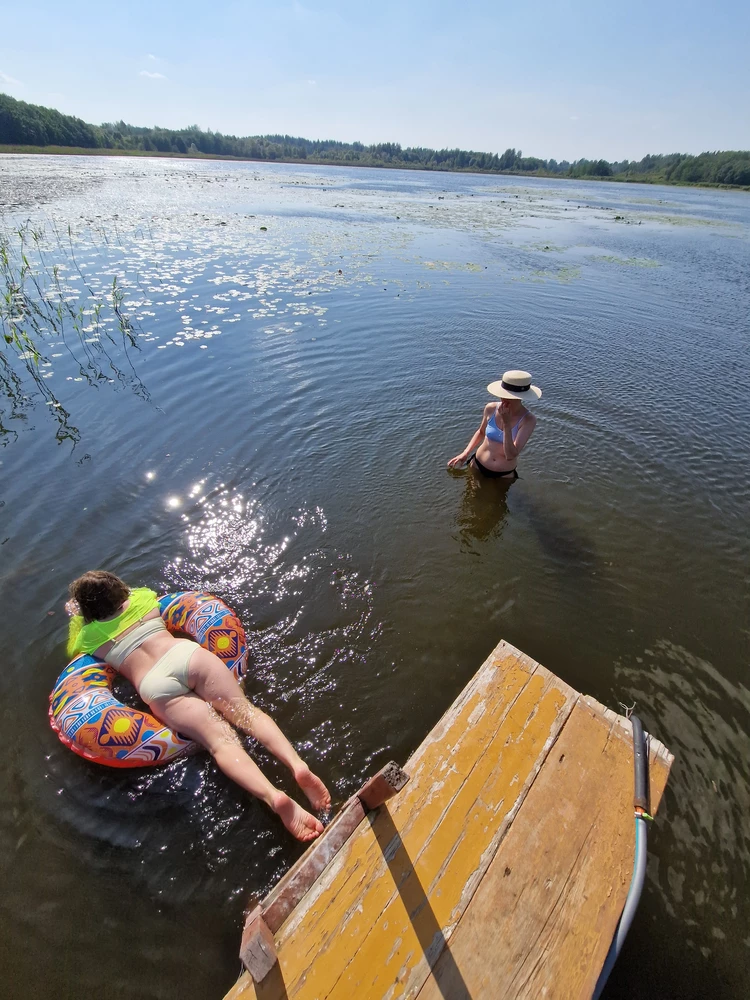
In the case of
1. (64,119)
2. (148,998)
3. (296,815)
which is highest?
(64,119)

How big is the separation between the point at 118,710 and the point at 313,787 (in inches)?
73.6

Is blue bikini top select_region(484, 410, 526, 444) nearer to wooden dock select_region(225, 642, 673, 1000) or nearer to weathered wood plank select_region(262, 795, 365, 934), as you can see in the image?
wooden dock select_region(225, 642, 673, 1000)

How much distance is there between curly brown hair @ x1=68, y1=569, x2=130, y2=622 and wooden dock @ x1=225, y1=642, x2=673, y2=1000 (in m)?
2.97

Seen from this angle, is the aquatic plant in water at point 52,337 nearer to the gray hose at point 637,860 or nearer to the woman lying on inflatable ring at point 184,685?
the woman lying on inflatable ring at point 184,685

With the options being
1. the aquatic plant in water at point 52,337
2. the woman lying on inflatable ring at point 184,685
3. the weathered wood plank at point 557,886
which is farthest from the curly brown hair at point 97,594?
the aquatic plant in water at point 52,337

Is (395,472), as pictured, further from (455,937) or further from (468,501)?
(455,937)

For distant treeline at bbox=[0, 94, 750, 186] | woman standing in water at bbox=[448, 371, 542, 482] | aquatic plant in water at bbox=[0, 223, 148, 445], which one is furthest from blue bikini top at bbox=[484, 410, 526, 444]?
distant treeline at bbox=[0, 94, 750, 186]

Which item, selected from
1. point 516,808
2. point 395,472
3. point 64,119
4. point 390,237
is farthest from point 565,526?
point 64,119

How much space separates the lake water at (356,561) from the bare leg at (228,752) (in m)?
0.33

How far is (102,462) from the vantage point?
7473mm

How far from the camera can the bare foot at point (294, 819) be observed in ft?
10.9

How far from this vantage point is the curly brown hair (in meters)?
4.27

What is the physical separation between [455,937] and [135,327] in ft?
44.8

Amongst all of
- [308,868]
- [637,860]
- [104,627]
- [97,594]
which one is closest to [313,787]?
[308,868]
